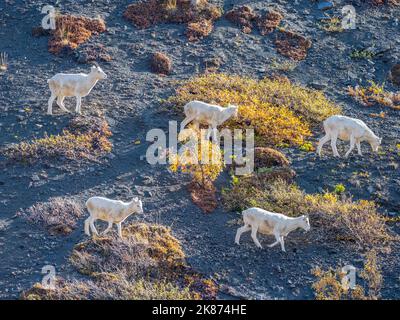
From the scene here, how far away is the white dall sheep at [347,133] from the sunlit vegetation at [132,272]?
21.8 ft

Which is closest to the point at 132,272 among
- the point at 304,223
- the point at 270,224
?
the point at 270,224

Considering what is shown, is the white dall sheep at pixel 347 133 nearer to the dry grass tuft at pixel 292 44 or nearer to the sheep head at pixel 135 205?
the sheep head at pixel 135 205

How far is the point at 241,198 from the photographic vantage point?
73.3 ft

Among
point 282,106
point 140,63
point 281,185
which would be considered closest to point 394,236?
point 281,185

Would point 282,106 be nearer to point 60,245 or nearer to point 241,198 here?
point 241,198

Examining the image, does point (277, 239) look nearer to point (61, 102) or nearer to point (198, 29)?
point (61, 102)

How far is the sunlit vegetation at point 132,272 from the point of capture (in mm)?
18250

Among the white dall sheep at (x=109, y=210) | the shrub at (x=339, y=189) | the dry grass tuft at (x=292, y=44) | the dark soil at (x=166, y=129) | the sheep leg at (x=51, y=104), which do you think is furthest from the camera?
the dry grass tuft at (x=292, y=44)

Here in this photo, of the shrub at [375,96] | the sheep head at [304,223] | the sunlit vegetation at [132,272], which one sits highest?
the sheep head at [304,223]

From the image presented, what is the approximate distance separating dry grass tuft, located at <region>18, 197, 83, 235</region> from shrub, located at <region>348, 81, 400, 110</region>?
12.5 meters

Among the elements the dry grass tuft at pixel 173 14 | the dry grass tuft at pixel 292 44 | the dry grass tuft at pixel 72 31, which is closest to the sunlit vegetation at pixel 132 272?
the dry grass tuft at pixel 72 31

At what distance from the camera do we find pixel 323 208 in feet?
71.0
